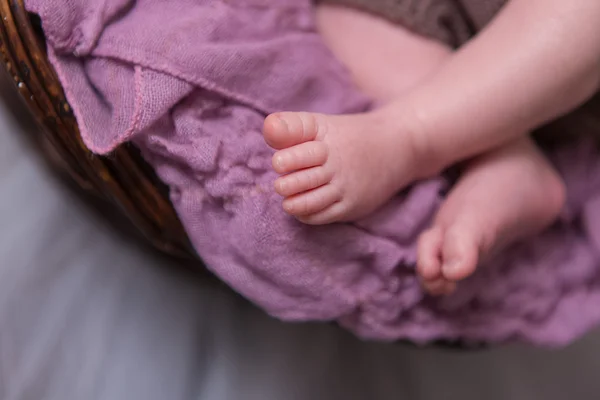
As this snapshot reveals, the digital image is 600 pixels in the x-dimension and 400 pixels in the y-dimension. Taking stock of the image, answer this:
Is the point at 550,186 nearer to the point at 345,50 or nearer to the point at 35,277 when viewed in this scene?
the point at 345,50

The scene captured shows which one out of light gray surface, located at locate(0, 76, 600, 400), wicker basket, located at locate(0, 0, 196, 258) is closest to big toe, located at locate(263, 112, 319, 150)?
wicker basket, located at locate(0, 0, 196, 258)

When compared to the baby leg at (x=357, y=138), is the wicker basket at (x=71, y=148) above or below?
above

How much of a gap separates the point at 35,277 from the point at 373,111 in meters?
0.35

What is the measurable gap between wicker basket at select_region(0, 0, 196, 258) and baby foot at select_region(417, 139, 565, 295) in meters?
0.24

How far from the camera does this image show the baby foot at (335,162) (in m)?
0.45

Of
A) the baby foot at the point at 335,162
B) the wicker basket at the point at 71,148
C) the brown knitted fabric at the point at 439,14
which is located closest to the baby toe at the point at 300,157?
the baby foot at the point at 335,162

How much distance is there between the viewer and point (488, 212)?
1.80 ft

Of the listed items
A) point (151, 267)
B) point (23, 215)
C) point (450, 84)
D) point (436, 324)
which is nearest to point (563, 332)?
point (436, 324)

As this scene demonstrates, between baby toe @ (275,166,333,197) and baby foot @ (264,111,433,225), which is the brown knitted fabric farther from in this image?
baby toe @ (275,166,333,197)

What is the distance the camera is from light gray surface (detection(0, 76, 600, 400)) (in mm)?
533

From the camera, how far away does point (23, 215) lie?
555 mm

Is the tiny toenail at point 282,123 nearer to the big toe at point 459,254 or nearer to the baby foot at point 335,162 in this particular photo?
the baby foot at point 335,162

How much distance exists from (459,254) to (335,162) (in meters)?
0.14

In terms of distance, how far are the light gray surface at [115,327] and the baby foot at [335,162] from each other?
0.23m
